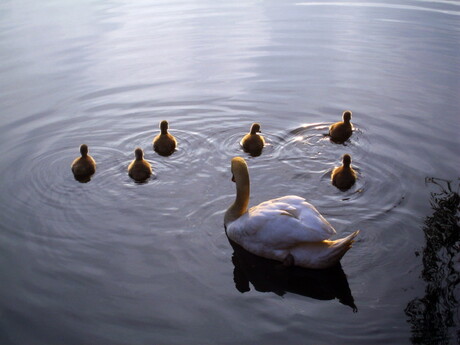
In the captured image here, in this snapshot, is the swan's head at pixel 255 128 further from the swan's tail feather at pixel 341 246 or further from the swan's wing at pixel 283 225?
the swan's tail feather at pixel 341 246

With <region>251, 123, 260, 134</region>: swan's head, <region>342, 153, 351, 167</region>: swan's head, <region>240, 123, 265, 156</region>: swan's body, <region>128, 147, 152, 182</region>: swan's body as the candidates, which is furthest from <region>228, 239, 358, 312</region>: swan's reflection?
<region>251, 123, 260, 134</region>: swan's head

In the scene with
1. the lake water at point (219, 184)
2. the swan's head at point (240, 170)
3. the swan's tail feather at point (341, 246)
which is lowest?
the lake water at point (219, 184)

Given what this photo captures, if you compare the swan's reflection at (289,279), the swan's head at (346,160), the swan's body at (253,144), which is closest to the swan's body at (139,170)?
the swan's body at (253,144)

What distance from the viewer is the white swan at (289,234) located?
646cm

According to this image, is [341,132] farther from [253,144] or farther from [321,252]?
[321,252]

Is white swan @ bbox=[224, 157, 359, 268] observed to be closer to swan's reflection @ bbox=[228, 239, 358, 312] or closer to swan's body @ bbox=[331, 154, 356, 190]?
swan's reflection @ bbox=[228, 239, 358, 312]

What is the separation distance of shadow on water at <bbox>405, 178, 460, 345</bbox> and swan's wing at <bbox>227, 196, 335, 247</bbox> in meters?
1.18

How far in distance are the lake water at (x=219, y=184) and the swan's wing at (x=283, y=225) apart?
33 cm

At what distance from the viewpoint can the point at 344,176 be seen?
27.2 feet

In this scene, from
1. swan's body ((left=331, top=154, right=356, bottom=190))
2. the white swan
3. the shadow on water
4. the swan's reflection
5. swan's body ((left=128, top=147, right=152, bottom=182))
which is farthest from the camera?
swan's body ((left=128, top=147, right=152, bottom=182))

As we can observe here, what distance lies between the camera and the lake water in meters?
5.89

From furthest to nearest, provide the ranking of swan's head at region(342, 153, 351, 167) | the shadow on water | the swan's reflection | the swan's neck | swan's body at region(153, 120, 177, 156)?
1. swan's body at region(153, 120, 177, 156)
2. swan's head at region(342, 153, 351, 167)
3. the swan's neck
4. the swan's reflection
5. the shadow on water

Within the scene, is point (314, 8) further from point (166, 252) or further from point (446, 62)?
point (166, 252)

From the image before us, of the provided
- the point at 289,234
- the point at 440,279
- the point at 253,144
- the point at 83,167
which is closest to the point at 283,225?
the point at 289,234
